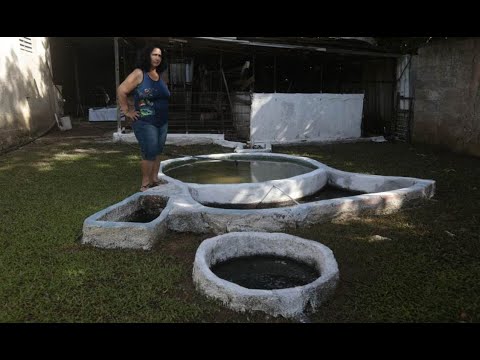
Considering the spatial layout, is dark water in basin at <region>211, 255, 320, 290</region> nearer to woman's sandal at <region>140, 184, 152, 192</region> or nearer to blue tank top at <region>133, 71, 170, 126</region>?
woman's sandal at <region>140, 184, 152, 192</region>

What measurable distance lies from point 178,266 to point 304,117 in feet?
28.8

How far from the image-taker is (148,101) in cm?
511

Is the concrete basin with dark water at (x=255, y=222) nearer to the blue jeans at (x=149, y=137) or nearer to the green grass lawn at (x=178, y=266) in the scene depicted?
the green grass lawn at (x=178, y=266)

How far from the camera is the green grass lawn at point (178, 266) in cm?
295

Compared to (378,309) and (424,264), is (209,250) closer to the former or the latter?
(378,309)

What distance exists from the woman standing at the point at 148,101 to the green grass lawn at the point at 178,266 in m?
1.00

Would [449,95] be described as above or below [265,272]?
above

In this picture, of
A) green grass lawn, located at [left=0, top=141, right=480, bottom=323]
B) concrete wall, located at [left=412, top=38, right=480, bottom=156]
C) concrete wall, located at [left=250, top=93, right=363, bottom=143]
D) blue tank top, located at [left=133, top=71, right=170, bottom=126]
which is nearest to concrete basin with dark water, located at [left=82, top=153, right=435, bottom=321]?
green grass lawn, located at [left=0, top=141, right=480, bottom=323]

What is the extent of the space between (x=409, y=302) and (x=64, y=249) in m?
3.32

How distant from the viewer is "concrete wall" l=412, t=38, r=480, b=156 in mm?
9406

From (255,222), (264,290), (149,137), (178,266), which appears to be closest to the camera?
(264,290)

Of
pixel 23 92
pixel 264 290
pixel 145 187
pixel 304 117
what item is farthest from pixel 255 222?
pixel 23 92

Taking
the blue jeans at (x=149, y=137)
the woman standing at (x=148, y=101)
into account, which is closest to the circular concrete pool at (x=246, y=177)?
the blue jeans at (x=149, y=137)

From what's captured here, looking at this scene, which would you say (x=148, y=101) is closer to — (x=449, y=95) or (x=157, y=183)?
(x=157, y=183)
